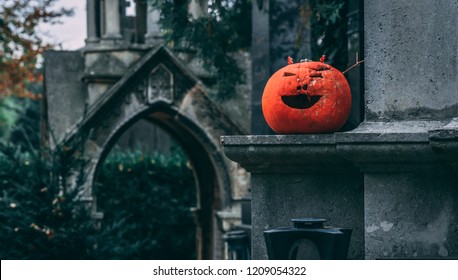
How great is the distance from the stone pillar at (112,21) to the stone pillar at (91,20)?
205 mm

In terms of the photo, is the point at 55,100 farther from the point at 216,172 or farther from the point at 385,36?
the point at 385,36

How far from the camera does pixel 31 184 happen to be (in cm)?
1241

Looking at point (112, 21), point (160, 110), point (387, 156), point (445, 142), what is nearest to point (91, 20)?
point (112, 21)

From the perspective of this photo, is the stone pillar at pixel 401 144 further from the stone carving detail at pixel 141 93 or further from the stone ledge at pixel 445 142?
the stone carving detail at pixel 141 93

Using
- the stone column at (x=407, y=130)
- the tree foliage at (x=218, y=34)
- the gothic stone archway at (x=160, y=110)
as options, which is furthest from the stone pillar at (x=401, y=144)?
the gothic stone archway at (x=160, y=110)

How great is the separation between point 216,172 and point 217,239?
47.7 inches

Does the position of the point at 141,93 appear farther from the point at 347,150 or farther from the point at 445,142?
the point at 445,142

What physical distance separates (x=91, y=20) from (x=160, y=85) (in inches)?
78.7

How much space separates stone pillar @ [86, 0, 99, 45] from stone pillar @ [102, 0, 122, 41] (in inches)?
8.1

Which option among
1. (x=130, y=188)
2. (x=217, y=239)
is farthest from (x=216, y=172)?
(x=130, y=188)

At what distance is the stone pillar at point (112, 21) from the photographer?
55.1 feet

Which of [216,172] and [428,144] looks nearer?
[428,144]

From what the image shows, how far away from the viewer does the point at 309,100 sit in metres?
5.83

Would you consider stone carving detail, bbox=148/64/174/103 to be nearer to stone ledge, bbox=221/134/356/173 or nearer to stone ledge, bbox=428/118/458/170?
stone ledge, bbox=221/134/356/173
